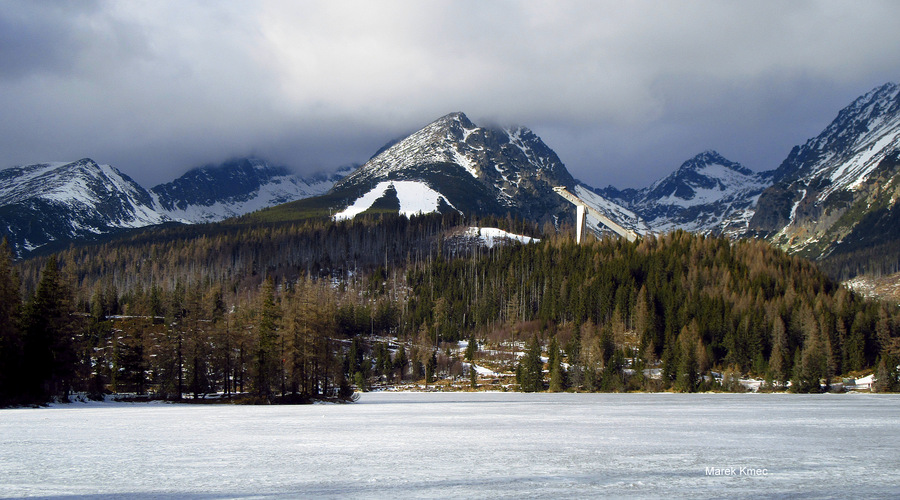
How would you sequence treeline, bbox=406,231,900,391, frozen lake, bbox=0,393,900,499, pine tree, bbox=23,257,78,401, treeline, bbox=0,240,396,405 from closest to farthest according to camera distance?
frozen lake, bbox=0,393,900,499 → treeline, bbox=0,240,396,405 → pine tree, bbox=23,257,78,401 → treeline, bbox=406,231,900,391

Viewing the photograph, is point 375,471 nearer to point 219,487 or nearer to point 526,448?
point 219,487

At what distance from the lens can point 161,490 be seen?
1959 centimetres

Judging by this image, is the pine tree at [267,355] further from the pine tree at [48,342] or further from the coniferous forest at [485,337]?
the pine tree at [48,342]

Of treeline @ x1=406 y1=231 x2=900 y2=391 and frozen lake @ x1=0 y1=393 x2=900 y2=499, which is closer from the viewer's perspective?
frozen lake @ x1=0 y1=393 x2=900 y2=499

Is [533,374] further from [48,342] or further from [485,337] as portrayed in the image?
[48,342]

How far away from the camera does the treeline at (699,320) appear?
4998 inches

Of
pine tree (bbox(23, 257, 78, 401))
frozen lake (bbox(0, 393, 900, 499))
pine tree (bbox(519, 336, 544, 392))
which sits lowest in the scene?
pine tree (bbox(519, 336, 544, 392))

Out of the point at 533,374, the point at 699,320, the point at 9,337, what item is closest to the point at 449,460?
the point at 9,337

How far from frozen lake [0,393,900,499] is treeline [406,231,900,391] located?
85.5 meters

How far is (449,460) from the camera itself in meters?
26.0

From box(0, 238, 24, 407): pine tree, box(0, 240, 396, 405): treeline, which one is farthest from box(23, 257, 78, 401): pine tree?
box(0, 238, 24, 407): pine tree

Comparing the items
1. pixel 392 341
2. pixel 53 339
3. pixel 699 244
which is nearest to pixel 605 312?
pixel 699 244

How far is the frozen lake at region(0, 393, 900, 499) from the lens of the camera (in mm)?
19656

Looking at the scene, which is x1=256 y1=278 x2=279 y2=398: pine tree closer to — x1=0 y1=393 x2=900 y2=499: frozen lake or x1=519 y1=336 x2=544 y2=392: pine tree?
x1=0 y1=393 x2=900 y2=499: frozen lake
